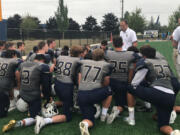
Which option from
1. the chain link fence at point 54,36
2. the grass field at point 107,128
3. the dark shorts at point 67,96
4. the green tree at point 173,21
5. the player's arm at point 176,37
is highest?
the green tree at point 173,21

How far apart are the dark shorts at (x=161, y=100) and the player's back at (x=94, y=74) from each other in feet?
2.41

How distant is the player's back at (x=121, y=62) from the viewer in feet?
16.1

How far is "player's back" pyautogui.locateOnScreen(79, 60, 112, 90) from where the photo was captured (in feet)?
14.5

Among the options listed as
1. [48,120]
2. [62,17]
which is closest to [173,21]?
[62,17]

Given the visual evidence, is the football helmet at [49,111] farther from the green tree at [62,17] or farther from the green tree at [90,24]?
the green tree at [90,24]

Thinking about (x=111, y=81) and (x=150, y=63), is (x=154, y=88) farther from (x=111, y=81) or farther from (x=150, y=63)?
(x=111, y=81)

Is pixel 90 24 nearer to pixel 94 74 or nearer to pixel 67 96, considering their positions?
pixel 67 96

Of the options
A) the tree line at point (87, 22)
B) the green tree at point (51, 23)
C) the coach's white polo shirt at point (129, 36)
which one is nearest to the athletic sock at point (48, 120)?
the coach's white polo shirt at point (129, 36)

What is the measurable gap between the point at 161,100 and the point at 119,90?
1363 mm

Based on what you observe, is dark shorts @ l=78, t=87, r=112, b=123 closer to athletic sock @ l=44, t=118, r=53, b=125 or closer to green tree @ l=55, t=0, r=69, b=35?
athletic sock @ l=44, t=118, r=53, b=125

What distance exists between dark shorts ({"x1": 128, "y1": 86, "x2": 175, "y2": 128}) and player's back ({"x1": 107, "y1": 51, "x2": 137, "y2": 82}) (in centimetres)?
83

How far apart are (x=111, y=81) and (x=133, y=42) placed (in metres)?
2.53

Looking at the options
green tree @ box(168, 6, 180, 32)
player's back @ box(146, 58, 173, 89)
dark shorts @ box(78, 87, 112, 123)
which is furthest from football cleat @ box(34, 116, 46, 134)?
green tree @ box(168, 6, 180, 32)

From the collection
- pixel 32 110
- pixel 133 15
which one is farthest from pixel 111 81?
pixel 133 15
